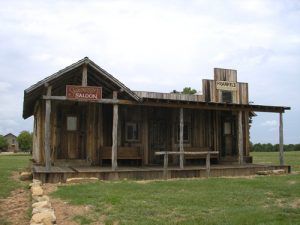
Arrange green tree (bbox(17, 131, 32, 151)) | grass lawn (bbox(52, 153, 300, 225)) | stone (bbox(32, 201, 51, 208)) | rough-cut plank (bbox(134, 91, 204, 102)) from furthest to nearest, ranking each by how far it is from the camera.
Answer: green tree (bbox(17, 131, 32, 151)) < rough-cut plank (bbox(134, 91, 204, 102)) < stone (bbox(32, 201, 51, 208)) < grass lawn (bbox(52, 153, 300, 225))

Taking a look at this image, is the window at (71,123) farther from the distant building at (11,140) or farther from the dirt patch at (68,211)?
the distant building at (11,140)

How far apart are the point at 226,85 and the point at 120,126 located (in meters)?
7.67

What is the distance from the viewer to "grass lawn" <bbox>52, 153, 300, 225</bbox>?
895 centimetres

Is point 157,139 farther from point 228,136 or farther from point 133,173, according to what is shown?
point 133,173

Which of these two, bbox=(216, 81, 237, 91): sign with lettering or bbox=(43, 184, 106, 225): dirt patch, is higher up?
bbox=(216, 81, 237, 91): sign with lettering

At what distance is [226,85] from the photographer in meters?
25.0

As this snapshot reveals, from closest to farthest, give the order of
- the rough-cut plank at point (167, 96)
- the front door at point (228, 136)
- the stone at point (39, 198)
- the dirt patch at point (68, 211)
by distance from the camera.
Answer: the dirt patch at point (68, 211) → the stone at point (39, 198) → the rough-cut plank at point (167, 96) → the front door at point (228, 136)

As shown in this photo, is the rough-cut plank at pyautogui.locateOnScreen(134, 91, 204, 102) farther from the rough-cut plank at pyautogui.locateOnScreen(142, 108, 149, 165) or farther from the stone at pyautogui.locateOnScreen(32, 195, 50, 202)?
the stone at pyautogui.locateOnScreen(32, 195, 50, 202)

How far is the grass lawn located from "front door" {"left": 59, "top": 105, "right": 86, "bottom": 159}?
4988 millimetres

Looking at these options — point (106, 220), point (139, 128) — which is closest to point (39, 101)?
point (139, 128)

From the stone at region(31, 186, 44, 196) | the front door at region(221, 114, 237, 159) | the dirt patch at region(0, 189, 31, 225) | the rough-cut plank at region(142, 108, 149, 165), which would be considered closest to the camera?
the dirt patch at region(0, 189, 31, 225)

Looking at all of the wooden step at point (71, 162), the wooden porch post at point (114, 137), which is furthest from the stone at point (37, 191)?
the wooden step at point (71, 162)

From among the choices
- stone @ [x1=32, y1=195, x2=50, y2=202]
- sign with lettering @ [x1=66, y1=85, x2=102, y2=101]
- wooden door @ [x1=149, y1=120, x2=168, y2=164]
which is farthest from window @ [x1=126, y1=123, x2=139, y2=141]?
stone @ [x1=32, y1=195, x2=50, y2=202]

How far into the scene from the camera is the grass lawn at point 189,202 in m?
8.95
